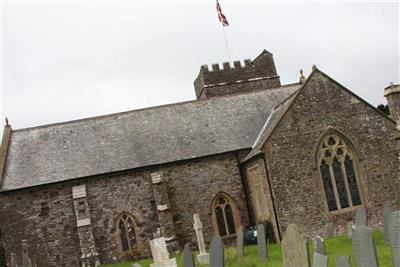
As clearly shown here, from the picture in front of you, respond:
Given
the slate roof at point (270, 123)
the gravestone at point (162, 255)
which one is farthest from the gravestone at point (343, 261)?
the slate roof at point (270, 123)

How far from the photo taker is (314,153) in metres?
22.2

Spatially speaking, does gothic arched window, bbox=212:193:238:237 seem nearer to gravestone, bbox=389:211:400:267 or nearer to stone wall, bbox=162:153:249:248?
stone wall, bbox=162:153:249:248

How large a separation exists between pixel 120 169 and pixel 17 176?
4.74 m

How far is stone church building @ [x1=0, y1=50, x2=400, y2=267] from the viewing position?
72.1 feet

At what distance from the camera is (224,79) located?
35219 mm

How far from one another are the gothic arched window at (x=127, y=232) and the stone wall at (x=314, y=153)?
6.92 m

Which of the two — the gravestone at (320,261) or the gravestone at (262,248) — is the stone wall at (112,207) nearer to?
the gravestone at (262,248)

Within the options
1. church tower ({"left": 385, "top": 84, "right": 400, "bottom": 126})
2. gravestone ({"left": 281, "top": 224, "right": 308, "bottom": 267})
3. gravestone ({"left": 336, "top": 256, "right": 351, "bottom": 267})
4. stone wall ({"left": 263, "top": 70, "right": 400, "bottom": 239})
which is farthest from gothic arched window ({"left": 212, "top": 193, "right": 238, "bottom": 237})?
gravestone ({"left": 336, "top": 256, "right": 351, "bottom": 267})

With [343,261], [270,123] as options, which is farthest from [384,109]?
[343,261]

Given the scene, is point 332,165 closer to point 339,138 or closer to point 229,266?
point 339,138

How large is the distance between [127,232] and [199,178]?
165 inches

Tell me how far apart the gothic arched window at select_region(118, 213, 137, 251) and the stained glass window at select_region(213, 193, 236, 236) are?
3934 millimetres

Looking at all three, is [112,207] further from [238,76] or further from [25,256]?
[238,76]

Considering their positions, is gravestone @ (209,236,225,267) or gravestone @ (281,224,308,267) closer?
gravestone @ (281,224,308,267)
